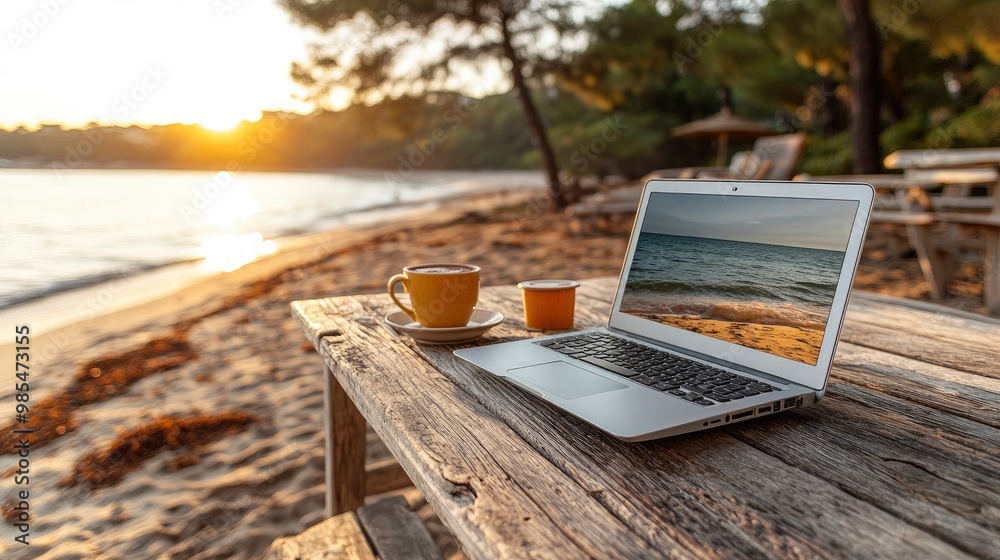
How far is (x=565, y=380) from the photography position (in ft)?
2.89

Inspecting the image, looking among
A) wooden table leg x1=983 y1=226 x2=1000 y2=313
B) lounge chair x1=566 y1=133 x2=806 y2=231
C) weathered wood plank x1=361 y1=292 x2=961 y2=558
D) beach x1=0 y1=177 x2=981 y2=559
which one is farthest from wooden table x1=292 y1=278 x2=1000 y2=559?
lounge chair x1=566 y1=133 x2=806 y2=231

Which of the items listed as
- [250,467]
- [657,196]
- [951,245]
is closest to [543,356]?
[657,196]

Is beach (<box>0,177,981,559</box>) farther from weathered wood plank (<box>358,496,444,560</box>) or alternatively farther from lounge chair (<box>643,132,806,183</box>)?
lounge chair (<box>643,132,806,183</box>)

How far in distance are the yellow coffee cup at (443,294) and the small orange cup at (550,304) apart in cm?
13

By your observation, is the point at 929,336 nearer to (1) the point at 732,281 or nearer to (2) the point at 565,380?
(1) the point at 732,281

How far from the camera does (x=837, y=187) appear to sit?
891 millimetres

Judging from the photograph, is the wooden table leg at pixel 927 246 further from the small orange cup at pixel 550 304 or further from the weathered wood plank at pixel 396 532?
the weathered wood plank at pixel 396 532

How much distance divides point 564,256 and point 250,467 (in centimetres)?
436

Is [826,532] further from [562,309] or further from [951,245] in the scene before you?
[951,245]

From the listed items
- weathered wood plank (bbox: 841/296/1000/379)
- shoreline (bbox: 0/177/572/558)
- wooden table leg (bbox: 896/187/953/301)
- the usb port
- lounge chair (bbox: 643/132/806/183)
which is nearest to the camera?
the usb port

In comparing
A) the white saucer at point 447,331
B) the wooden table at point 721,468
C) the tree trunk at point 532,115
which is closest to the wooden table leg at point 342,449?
the white saucer at point 447,331

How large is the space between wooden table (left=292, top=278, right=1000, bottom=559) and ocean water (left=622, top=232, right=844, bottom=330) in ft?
0.48

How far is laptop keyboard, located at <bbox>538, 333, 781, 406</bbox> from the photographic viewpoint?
0.80 metres

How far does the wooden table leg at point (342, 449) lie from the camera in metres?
1.66
